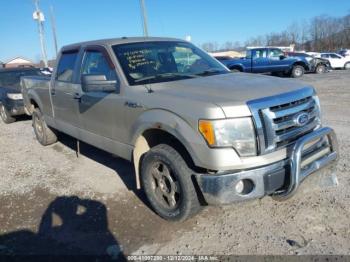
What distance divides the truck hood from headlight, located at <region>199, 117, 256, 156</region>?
0.26 feet

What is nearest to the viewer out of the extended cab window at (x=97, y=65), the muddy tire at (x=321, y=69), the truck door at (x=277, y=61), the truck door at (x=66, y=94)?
the extended cab window at (x=97, y=65)

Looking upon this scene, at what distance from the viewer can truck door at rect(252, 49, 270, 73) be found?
2048 centimetres

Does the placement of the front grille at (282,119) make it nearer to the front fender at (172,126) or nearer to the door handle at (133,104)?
the front fender at (172,126)

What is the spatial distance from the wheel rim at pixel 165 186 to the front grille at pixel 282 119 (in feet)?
3.28

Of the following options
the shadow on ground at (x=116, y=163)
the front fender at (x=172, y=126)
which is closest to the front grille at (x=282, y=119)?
the front fender at (x=172, y=126)

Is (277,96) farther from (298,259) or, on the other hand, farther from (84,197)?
(84,197)

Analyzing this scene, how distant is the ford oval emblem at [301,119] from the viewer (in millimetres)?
3149

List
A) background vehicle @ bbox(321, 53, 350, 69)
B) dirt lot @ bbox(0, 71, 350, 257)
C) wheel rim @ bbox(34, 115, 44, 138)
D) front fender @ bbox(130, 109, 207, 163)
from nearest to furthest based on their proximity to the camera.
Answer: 1. front fender @ bbox(130, 109, 207, 163)
2. dirt lot @ bbox(0, 71, 350, 257)
3. wheel rim @ bbox(34, 115, 44, 138)
4. background vehicle @ bbox(321, 53, 350, 69)

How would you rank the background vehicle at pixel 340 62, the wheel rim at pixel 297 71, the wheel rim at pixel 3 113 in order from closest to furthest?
the wheel rim at pixel 3 113
the wheel rim at pixel 297 71
the background vehicle at pixel 340 62

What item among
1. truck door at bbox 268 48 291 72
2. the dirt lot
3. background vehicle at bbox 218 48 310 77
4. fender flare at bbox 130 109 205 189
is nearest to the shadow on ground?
the dirt lot

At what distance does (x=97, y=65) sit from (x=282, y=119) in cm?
257

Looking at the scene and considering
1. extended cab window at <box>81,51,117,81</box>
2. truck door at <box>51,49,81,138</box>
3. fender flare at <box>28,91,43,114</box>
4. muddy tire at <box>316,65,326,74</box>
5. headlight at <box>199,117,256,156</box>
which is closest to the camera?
headlight at <box>199,117,256,156</box>

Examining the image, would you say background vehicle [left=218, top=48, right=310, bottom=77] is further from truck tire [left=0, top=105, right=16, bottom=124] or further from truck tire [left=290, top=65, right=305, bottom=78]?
truck tire [left=0, top=105, right=16, bottom=124]

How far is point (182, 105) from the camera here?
10.2 feet
